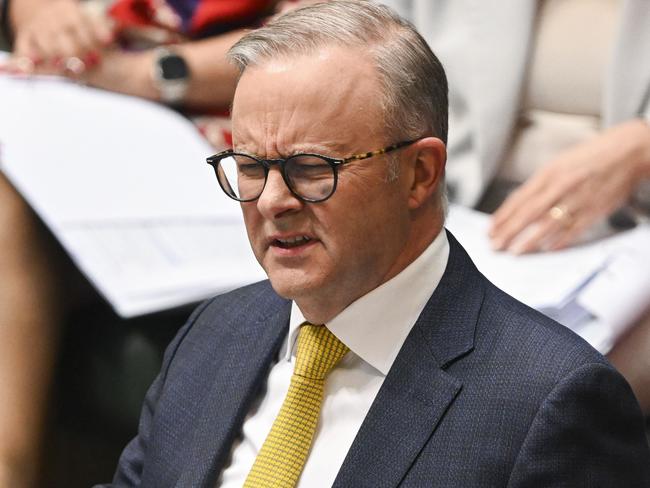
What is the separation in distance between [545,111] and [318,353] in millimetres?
592

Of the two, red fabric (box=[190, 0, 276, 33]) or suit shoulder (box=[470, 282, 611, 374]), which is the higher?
suit shoulder (box=[470, 282, 611, 374])

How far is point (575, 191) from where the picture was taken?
1247 millimetres

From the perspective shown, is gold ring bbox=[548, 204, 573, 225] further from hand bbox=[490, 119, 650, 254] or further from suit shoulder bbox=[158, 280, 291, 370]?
suit shoulder bbox=[158, 280, 291, 370]

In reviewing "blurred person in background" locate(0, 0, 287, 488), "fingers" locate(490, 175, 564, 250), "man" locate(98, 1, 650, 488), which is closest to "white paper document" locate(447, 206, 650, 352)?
"fingers" locate(490, 175, 564, 250)

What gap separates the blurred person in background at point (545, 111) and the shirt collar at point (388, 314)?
1.13ft

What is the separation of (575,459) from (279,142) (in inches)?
12.0

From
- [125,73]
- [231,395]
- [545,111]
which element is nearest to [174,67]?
[125,73]

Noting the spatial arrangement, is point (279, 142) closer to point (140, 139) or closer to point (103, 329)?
point (103, 329)

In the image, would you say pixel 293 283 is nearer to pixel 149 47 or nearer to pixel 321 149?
pixel 321 149

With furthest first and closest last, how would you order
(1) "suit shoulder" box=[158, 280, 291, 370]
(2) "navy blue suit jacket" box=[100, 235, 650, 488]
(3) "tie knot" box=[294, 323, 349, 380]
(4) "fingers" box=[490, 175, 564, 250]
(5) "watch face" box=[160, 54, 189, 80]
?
(5) "watch face" box=[160, 54, 189, 80], (4) "fingers" box=[490, 175, 564, 250], (1) "suit shoulder" box=[158, 280, 291, 370], (3) "tie knot" box=[294, 323, 349, 380], (2) "navy blue suit jacket" box=[100, 235, 650, 488]

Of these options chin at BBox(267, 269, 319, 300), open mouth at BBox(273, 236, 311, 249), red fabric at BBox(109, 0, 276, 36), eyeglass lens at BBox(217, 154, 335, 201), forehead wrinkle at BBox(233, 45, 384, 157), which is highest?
forehead wrinkle at BBox(233, 45, 384, 157)

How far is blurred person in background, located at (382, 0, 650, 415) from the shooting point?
4.09 ft

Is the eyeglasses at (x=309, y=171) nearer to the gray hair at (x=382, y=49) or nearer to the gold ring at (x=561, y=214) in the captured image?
the gray hair at (x=382, y=49)

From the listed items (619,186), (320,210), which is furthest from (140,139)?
(320,210)
